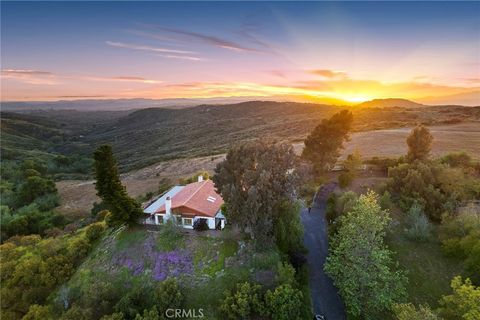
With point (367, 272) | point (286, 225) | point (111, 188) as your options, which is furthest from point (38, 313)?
point (367, 272)

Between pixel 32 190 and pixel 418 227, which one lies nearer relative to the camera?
pixel 418 227

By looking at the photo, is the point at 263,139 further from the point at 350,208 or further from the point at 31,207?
the point at 31,207

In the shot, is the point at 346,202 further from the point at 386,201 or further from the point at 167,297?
the point at 167,297

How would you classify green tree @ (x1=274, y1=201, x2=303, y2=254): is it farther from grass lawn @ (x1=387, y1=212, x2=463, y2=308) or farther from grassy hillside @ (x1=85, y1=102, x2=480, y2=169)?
grassy hillside @ (x1=85, y1=102, x2=480, y2=169)

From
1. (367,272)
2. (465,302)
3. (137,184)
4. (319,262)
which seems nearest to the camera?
(465,302)

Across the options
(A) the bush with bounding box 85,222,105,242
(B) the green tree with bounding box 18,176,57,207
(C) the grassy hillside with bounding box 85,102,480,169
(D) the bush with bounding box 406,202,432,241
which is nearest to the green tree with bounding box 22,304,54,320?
(A) the bush with bounding box 85,222,105,242

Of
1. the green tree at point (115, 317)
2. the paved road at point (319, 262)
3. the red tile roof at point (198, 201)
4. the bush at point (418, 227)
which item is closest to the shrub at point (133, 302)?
the green tree at point (115, 317)
